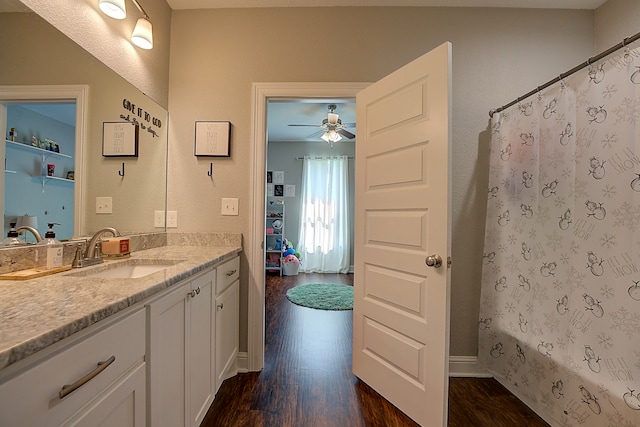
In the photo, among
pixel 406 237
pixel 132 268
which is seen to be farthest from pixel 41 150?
pixel 406 237

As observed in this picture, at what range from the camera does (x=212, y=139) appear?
1916 mm

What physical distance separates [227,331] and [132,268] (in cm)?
66

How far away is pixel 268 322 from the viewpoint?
2752 millimetres

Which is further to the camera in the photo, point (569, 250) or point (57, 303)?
point (569, 250)

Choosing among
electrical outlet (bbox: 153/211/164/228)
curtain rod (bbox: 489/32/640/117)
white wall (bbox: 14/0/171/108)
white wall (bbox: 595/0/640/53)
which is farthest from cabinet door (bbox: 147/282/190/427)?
white wall (bbox: 595/0/640/53)

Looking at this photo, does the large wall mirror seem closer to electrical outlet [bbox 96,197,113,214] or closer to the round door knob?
electrical outlet [bbox 96,197,113,214]

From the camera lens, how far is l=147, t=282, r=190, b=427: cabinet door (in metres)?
0.89

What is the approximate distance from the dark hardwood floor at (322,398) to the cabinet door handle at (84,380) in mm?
1019

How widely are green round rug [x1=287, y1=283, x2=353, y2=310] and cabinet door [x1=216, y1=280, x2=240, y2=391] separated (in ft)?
4.92

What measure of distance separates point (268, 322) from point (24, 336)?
243cm

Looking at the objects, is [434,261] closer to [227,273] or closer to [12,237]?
[227,273]

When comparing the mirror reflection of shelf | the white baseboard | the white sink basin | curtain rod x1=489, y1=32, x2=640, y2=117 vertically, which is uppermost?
curtain rod x1=489, y1=32, x2=640, y2=117

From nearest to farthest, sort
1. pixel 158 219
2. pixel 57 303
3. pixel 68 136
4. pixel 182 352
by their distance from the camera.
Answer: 1. pixel 57 303
2. pixel 182 352
3. pixel 68 136
4. pixel 158 219

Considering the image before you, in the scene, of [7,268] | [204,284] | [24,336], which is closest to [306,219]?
[204,284]
